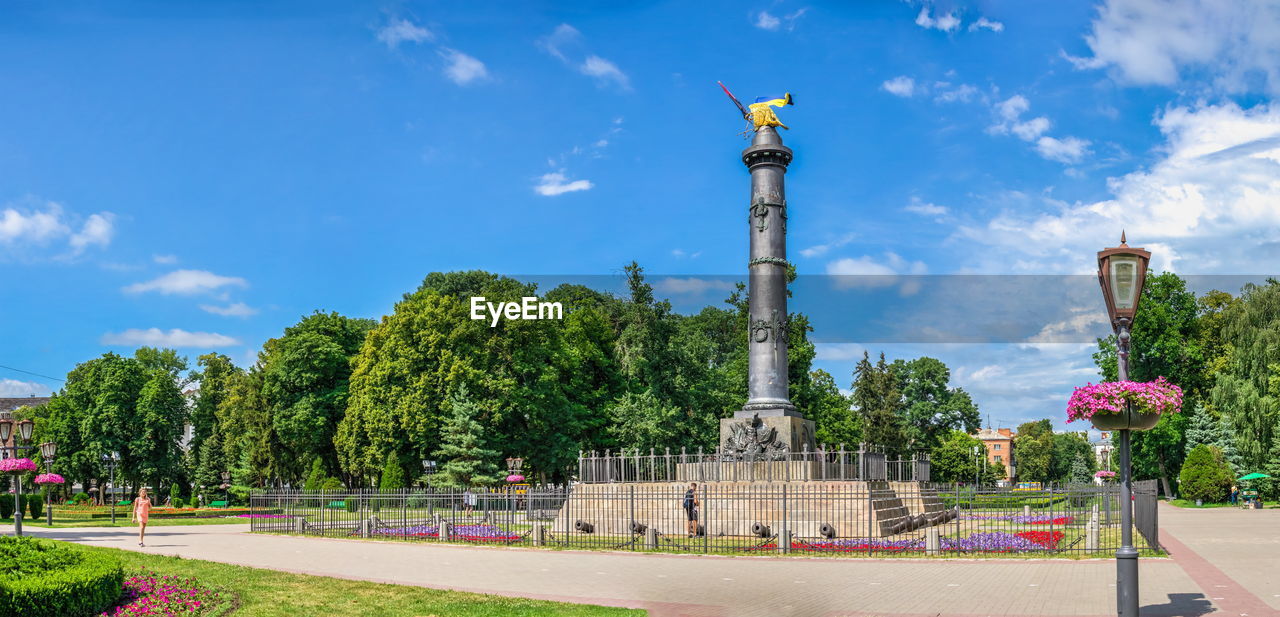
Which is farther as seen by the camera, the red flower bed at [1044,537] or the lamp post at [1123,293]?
the red flower bed at [1044,537]

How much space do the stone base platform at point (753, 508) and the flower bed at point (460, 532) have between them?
6.08 feet

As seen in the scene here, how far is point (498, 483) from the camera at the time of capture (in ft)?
164

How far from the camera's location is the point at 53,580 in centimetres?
1168

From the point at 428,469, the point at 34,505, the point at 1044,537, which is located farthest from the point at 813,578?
the point at 34,505

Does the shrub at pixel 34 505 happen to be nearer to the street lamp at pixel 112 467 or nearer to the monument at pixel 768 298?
the street lamp at pixel 112 467

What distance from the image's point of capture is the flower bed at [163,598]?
13008 mm

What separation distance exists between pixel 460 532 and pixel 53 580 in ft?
57.4

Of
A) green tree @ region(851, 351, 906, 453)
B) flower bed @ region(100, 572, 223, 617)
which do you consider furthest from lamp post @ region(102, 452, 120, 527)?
green tree @ region(851, 351, 906, 453)

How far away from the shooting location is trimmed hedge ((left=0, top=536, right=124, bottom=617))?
1102 centimetres

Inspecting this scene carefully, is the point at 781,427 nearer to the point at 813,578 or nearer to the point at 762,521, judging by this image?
the point at 762,521

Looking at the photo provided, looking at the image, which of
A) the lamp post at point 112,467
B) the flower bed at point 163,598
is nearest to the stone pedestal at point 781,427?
the flower bed at point 163,598

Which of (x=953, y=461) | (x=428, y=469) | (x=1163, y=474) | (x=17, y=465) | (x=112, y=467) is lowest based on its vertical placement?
(x=953, y=461)

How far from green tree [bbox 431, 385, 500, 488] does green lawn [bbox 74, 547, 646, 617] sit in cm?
3006

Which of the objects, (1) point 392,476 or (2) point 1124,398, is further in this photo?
(1) point 392,476
